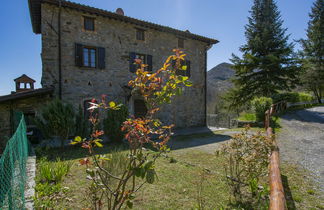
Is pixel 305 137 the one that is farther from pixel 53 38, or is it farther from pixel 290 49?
pixel 53 38

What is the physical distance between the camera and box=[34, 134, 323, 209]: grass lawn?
2924 millimetres

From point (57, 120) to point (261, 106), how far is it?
36.8 feet

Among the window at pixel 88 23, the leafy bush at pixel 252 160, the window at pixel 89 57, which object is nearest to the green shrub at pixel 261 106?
the leafy bush at pixel 252 160

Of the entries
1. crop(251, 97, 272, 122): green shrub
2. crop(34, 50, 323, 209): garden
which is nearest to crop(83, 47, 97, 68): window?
crop(34, 50, 323, 209): garden

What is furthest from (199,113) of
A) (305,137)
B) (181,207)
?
(181,207)

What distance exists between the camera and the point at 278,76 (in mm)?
15086

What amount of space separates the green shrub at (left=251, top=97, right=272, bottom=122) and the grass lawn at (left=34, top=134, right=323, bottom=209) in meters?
6.99

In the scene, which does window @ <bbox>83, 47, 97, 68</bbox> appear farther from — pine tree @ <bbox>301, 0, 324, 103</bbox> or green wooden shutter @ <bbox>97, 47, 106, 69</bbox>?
pine tree @ <bbox>301, 0, 324, 103</bbox>

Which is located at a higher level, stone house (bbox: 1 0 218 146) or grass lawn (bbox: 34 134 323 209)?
stone house (bbox: 1 0 218 146)

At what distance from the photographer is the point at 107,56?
1005 centimetres

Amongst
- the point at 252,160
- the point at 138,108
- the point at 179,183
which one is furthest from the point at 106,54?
the point at 252,160

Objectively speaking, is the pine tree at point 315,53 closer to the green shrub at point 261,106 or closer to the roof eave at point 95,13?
the green shrub at point 261,106

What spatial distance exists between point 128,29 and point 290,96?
14510 mm

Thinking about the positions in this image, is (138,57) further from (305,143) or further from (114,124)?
(305,143)
